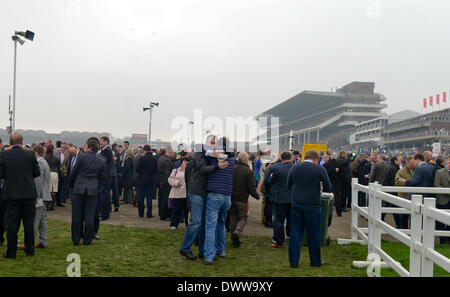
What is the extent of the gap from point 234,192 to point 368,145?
96.0 metres

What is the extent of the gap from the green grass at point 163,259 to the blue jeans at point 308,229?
0.19 m

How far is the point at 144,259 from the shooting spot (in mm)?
7039

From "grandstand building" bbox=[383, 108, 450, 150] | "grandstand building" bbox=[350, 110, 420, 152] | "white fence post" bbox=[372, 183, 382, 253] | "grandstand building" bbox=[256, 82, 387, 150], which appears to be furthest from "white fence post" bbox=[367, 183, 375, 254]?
"grandstand building" bbox=[256, 82, 387, 150]

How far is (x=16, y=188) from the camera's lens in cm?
679

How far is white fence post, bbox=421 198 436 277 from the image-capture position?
4.57 metres

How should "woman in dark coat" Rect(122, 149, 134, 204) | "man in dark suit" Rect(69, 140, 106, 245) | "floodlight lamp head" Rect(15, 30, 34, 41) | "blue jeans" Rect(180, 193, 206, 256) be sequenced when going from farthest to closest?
"floodlight lamp head" Rect(15, 30, 34, 41) → "woman in dark coat" Rect(122, 149, 134, 204) → "man in dark suit" Rect(69, 140, 106, 245) → "blue jeans" Rect(180, 193, 206, 256)

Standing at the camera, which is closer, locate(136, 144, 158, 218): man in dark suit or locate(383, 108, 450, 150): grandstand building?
locate(136, 144, 158, 218): man in dark suit

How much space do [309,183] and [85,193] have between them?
13.2 ft

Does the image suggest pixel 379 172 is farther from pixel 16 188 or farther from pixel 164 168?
pixel 16 188

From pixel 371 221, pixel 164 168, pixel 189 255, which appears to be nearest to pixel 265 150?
pixel 164 168

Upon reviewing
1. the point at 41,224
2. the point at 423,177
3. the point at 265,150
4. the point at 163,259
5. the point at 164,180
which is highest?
the point at 265,150

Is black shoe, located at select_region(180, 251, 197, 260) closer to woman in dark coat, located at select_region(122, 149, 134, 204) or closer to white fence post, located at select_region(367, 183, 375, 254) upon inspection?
white fence post, located at select_region(367, 183, 375, 254)

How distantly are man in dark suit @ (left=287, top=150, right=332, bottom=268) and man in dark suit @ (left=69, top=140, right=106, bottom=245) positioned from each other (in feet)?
12.2
